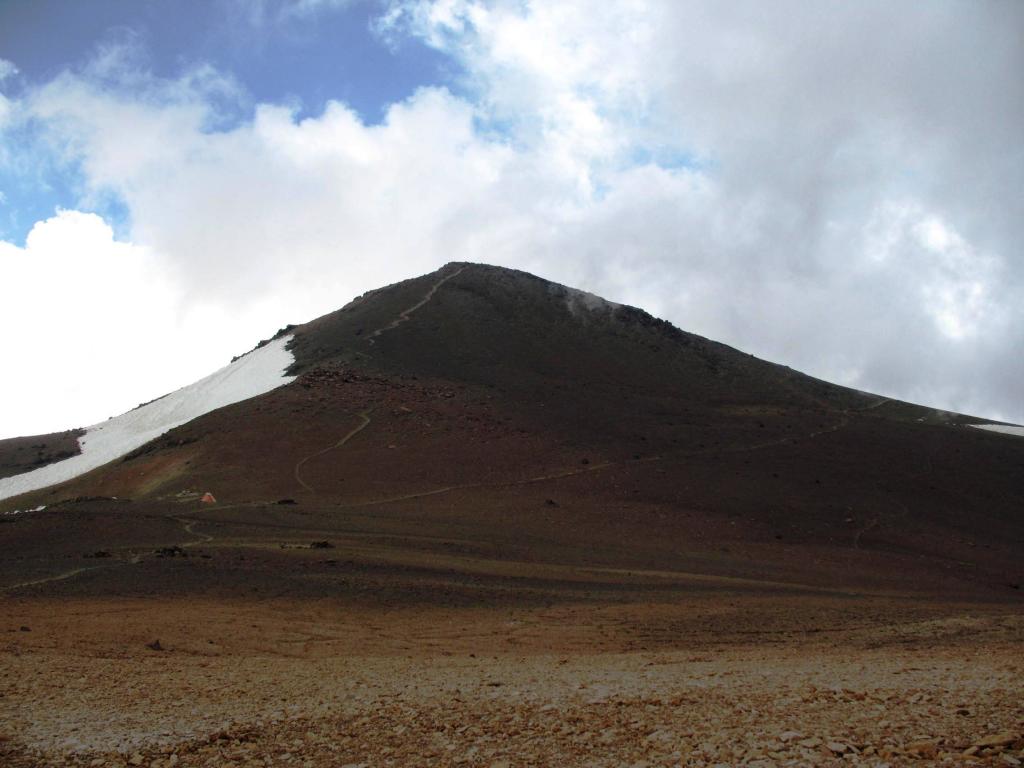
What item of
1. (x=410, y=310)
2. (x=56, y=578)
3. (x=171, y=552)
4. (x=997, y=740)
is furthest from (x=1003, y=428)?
(x=997, y=740)

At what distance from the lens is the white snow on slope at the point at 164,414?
155 feet

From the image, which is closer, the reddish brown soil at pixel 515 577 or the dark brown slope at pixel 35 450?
the reddish brown soil at pixel 515 577

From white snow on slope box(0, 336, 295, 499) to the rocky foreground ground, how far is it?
33699mm

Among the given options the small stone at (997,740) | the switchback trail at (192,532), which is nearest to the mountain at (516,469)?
the switchback trail at (192,532)

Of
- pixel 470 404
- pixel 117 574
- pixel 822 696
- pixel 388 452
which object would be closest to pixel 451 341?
pixel 470 404

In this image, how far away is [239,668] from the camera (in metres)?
12.0

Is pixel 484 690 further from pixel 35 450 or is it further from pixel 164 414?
pixel 35 450

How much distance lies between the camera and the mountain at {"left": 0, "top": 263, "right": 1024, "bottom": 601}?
25.5 metres

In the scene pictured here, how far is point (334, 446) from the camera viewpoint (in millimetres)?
42750

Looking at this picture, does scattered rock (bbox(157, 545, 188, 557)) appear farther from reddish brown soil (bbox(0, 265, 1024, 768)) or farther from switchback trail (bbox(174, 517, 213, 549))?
switchback trail (bbox(174, 517, 213, 549))

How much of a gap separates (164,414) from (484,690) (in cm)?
5036

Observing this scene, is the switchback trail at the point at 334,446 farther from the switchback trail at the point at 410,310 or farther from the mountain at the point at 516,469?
the switchback trail at the point at 410,310

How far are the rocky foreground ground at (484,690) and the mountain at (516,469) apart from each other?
3.99 meters

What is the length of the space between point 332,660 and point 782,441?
42.5 m
